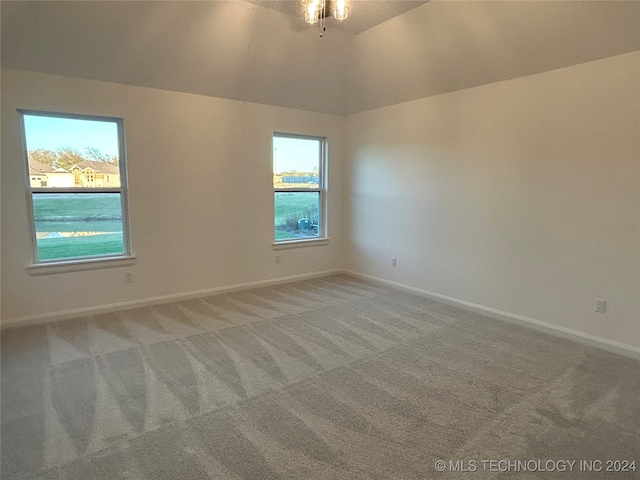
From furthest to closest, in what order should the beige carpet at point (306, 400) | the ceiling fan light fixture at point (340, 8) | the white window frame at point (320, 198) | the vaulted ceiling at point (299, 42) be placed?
the white window frame at point (320, 198) → the vaulted ceiling at point (299, 42) → the ceiling fan light fixture at point (340, 8) → the beige carpet at point (306, 400)

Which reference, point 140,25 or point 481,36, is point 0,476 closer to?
point 140,25

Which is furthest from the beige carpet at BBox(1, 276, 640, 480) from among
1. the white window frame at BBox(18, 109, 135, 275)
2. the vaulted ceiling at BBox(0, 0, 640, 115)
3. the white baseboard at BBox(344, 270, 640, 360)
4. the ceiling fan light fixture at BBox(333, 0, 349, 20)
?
the ceiling fan light fixture at BBox(333, 0, 349, 20)

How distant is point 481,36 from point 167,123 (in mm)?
3424

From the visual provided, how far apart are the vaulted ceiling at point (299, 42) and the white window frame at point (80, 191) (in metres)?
0.43

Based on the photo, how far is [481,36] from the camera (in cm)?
340

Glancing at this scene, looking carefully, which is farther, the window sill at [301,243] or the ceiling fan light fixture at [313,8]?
the window sill at [301,243]

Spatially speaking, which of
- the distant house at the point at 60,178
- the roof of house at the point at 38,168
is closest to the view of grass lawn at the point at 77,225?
the distant house at the point at 60,178

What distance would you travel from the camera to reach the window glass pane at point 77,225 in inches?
147

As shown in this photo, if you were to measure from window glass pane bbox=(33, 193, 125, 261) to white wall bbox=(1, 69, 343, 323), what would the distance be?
0.18 m

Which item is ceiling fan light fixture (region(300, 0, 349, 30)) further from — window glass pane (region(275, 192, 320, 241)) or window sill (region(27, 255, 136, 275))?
window sill (region(27, 255, 136, 275))

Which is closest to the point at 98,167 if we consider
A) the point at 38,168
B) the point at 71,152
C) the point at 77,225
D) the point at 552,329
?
the point at 71,152

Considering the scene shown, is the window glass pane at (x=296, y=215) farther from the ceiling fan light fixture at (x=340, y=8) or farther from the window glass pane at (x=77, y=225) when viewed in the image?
the ceiling fan light fixture at (x=340, y=8)

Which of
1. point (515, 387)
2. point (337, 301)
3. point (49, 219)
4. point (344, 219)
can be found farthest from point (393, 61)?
point (49, 219)

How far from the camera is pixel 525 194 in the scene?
361 centimetres
